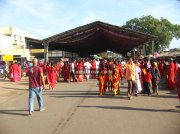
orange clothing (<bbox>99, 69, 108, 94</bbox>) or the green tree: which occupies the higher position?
the green tree

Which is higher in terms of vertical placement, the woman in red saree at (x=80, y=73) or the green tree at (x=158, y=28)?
the green tree at (x=158, y=28)

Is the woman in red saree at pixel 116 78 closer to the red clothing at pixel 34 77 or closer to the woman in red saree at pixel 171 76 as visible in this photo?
the woman in red saree at pixel 171 76

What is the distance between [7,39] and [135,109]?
43151mm

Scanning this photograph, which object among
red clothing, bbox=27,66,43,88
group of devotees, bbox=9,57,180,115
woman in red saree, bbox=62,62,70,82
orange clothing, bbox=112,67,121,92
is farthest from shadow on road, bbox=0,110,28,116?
woman in red saree, bbox=62,62,70,82

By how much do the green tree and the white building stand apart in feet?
107

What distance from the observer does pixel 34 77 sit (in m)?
11.4

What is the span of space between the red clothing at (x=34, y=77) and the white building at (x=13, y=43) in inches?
1363

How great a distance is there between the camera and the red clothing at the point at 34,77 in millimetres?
11323

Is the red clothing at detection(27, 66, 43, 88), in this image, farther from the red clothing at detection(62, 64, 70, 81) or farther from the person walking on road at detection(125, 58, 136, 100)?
the red clothing at detection(62, 64, 70, 81)

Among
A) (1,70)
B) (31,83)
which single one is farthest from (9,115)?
(1,70)

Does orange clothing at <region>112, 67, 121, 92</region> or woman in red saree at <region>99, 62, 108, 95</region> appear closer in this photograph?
orange clothing at <region>112, 67, 121, 92</region>

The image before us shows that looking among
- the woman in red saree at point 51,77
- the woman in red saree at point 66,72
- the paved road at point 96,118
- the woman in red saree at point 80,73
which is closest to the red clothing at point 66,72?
the woman in red saree at point 66,72

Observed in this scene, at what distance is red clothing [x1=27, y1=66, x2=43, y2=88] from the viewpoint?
37.2ft

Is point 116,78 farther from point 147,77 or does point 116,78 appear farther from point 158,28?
point 158,28
